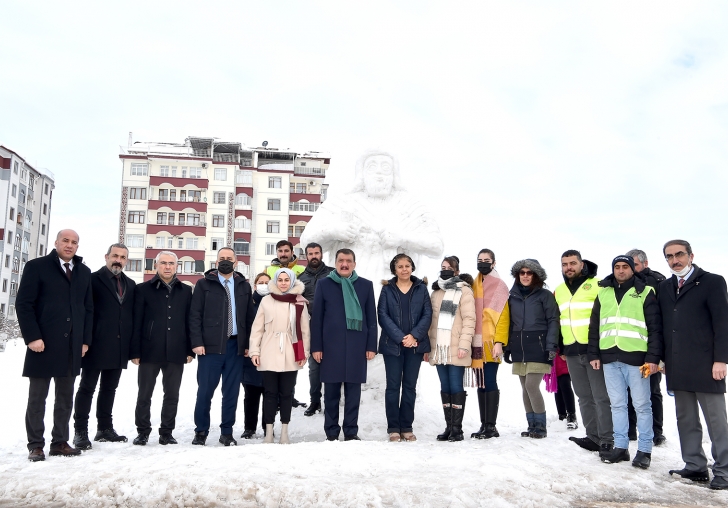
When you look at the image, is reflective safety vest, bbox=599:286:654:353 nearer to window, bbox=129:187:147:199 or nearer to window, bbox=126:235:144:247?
window, bbox=126:235:144:247

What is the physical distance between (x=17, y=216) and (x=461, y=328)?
56.4m

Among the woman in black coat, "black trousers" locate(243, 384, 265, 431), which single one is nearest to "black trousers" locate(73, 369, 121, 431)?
"black trousers" locate(243, 384, 265, 431)

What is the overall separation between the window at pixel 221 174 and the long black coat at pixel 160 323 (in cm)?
4711

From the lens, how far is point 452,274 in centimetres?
670

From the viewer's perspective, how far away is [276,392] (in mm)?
6328

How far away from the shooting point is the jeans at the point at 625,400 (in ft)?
17.6

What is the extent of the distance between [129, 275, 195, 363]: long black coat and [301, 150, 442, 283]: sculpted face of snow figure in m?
2.22

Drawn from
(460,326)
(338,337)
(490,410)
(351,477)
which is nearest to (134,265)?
(338,337)

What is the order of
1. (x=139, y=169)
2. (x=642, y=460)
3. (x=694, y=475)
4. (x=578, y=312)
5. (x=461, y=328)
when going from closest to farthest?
(x=694, y=475), (x=642, y=460), (x=578, y=312), (x=461, y=328), (x=139, y=169)

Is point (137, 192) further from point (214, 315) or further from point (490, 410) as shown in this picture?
point (490, 410)

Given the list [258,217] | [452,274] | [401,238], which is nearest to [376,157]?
[401,238]

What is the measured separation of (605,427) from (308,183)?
5011 centimetres

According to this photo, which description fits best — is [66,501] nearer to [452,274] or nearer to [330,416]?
[330,416]

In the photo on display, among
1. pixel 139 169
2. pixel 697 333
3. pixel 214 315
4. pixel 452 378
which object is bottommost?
pixel 452 378
